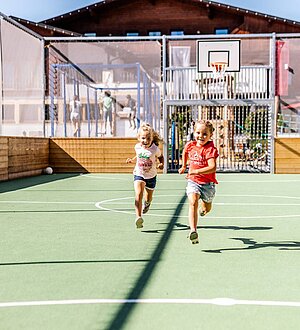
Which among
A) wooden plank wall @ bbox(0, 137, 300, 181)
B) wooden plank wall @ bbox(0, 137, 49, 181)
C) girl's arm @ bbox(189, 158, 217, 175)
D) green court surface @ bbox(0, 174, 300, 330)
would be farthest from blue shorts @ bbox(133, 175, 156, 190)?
wooden plank wall @ bbox(0, 137, 300, 181)

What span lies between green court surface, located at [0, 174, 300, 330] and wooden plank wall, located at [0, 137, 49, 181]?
4922mm

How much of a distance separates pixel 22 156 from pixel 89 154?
2653 mm

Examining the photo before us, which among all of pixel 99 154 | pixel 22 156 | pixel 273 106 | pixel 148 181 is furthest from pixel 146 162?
pixel 273 106

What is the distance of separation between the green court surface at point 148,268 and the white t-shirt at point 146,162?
55 cm


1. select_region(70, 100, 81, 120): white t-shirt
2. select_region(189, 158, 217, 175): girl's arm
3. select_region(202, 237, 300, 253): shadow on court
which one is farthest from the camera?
select_region(70, 100, 81, 120): white t-shirt

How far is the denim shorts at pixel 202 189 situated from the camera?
561cm

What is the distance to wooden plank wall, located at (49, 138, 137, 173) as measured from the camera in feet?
55.1

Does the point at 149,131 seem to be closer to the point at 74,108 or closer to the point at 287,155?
the point at 287,155

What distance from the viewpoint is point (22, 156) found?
14.5 metres

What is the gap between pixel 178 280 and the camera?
4.02 meters

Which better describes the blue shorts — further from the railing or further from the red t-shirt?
the railing

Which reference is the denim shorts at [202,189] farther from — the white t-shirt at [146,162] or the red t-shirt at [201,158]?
the white t-shirt at [146,162]

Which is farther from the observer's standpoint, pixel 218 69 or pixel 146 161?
pixel 218 69

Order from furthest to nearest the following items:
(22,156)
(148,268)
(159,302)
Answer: (22,156) → (148,268) → (159,302)
